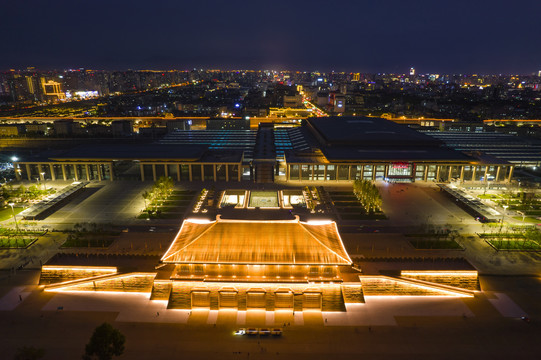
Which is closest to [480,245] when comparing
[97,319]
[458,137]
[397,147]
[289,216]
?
[289,216]

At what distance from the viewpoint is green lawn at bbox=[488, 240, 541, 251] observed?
39750 millimetres

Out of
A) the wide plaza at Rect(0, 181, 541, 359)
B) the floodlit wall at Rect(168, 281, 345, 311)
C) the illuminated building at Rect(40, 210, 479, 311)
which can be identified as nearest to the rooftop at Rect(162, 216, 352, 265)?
the illuminated building at Rect(40, 210, 479, 311)

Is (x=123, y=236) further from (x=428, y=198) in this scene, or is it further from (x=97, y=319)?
(x=428, y=198)

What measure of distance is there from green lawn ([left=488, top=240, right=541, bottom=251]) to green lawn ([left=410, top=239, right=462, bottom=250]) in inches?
182

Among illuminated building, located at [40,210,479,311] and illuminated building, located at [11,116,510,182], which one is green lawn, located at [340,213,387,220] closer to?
illuminated building, located at [40,210,479,311]

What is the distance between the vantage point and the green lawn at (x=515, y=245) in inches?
1565

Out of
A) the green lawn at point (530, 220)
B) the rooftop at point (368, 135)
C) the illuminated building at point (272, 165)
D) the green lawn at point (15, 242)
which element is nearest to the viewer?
the green lawn at point (15, 242)

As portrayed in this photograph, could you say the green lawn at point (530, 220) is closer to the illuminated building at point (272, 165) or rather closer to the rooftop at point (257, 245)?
the illuminated building at point (272, 165)

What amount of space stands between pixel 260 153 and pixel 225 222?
45.2 meters

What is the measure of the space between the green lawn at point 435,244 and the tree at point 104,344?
32.4 m

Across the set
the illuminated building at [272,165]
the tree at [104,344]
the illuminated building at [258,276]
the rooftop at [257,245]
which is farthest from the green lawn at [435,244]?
the tree at [104,344]

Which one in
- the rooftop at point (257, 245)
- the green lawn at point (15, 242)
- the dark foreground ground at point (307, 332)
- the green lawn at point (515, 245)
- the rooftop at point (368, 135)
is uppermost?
the rooftop at point (368, 135)

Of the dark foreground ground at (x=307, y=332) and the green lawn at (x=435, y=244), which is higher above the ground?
the green lawn at (x=435, y=244)

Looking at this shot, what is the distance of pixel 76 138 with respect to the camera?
327ft
